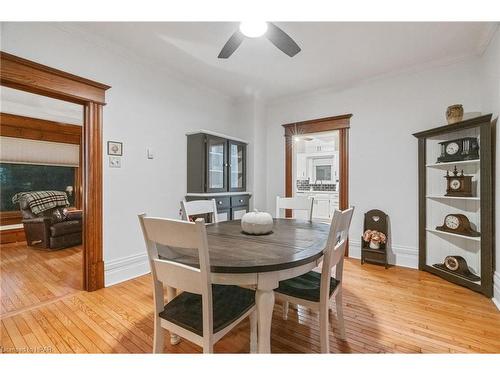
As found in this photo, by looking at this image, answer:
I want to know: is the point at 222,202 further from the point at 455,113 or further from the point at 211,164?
the point at 455,113

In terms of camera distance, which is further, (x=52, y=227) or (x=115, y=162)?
(x=52, y=227)

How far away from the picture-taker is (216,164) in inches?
132

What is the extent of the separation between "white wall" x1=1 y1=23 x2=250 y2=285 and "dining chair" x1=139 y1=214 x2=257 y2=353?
5.18ft

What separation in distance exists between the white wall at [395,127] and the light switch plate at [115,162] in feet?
8.96

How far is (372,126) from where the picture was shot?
3230 millimetres

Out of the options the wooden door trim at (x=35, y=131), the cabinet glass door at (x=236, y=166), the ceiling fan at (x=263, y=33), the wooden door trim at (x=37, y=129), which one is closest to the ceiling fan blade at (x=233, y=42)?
the ceiling fan at (x=263, y=33)

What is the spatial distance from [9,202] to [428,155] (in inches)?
261

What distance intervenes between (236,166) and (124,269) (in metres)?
1.99

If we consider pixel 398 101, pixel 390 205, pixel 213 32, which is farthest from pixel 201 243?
pixel 398 101

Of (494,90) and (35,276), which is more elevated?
(494,90)

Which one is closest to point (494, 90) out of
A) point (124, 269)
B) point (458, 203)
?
point (458, 203)

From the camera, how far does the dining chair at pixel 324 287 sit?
4.28ft

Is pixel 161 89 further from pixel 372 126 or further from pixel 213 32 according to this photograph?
pixel 372 126

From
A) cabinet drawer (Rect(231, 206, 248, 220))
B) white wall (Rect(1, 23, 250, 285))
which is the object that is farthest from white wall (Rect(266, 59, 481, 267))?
white wall (Rect(1, 23, 250, 285))
